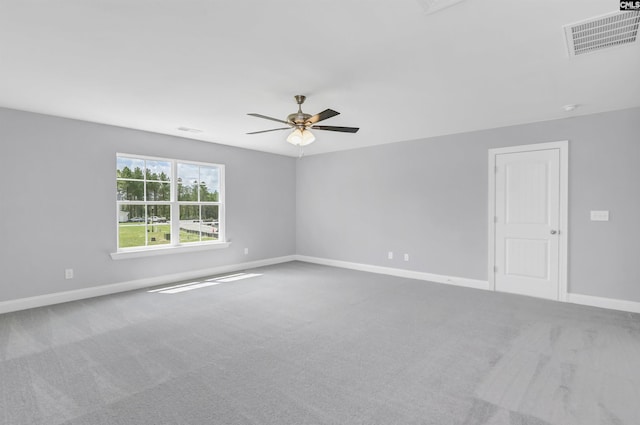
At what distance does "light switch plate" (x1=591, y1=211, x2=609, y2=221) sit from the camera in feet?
13.4

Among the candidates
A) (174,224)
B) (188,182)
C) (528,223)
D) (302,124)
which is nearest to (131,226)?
(174,224)

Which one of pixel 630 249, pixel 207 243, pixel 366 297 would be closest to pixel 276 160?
pixel 207 243

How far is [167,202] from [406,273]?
14.4 ft

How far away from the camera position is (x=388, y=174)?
606 centimetres

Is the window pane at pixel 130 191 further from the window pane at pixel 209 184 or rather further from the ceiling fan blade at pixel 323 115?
the ceiling fan blade at pixel 323 115

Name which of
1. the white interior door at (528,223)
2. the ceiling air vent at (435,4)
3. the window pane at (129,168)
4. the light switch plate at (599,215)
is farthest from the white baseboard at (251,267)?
the ceiling air vent at (435,4)

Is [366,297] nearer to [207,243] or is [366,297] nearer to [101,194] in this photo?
[207,243]

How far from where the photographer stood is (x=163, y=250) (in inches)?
206

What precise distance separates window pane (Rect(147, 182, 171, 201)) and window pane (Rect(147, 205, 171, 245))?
0.14m

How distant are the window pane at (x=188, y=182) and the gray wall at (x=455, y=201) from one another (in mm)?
2477

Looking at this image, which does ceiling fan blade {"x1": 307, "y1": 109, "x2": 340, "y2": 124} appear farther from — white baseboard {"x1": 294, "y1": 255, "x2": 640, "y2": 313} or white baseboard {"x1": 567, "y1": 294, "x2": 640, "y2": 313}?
white baseboard {"x1": 567, "y1": 294, "x2": 640, "y2": 313}

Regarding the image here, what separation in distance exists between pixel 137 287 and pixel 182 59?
12.4 feet

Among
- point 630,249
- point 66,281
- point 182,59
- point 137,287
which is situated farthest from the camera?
point 137,287

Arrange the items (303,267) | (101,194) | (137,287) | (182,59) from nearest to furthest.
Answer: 1. (182,59)
2. (101,194)
3. (137,287)
4. (303,267)
